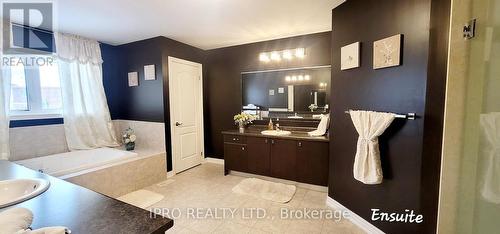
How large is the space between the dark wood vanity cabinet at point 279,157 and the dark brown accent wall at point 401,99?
52 cm

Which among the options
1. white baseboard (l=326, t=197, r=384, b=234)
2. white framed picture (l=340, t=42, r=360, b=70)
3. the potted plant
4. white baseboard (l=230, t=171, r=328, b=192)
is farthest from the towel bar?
the potted plant

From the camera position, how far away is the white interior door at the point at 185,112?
11.5 ft

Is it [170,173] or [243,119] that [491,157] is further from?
[170,173]

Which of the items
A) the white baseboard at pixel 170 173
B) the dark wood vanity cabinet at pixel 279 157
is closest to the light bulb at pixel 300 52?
the dark wood vanity cabinet at pixel 279 157

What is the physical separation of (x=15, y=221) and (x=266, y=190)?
2.50m

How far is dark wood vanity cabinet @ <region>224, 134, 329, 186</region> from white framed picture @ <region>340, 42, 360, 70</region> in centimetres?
105

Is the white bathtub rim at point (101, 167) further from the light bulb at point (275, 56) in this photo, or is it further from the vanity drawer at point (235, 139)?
the light bulb at point (275, 56)

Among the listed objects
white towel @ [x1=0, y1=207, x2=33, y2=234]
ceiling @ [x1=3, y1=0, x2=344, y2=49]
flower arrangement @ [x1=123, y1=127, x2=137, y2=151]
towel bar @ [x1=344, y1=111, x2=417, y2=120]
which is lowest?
flower arrangement @ [x1=123, y1=127, x2=137, y2=151]

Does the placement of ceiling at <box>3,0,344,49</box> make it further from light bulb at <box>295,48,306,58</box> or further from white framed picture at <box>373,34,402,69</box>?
white framed picture at <box>373,34,402,69</box>

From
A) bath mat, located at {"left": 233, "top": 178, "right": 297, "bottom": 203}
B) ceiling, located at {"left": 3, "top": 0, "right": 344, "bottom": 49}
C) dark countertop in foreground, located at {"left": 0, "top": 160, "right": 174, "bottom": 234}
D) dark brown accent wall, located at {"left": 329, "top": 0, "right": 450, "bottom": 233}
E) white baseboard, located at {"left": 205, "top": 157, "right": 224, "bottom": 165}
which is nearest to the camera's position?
dark countertop in foreground, located at {"left": 0, "top": 160, "right": 174, "bottom": 234}

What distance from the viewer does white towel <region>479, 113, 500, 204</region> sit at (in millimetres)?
1053

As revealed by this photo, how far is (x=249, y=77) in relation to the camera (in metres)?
3.71

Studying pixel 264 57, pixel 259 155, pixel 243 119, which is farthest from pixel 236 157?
pixel 264 57

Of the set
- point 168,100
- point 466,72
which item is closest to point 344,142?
point 466,72
